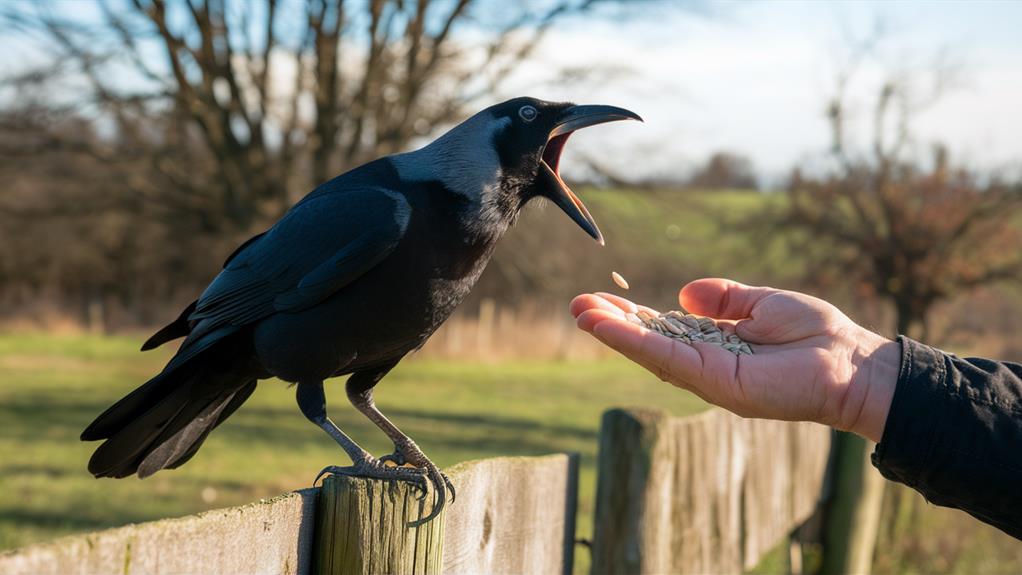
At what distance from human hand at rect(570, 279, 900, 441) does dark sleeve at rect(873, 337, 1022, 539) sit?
4.2 inches

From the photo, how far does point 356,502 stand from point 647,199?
1485 centimetres

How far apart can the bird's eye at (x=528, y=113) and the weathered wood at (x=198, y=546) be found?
4.90ft

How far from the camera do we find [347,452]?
275 cm

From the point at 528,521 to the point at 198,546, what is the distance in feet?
4.01

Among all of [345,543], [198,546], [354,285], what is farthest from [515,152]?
[198,546]

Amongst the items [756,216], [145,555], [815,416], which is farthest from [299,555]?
[756,216]

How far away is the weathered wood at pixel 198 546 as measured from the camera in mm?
1402

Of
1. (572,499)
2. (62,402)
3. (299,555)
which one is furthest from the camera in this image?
(62,402)

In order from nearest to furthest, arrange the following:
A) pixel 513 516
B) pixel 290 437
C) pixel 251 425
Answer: pixel 513 516 → pixel 290 437 → pixel 251 425

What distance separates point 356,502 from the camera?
1.99 metres

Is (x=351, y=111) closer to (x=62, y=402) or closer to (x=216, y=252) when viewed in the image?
(x=216, y=252)

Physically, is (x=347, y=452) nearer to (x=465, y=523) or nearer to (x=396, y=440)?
(x=396, y=440)

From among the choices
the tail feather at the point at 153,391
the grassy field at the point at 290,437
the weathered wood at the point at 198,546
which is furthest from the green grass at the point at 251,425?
the weathered wood at the point at 198,546

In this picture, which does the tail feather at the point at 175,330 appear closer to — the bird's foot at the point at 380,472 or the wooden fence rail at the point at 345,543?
the bird's foot at the point at 380,472
